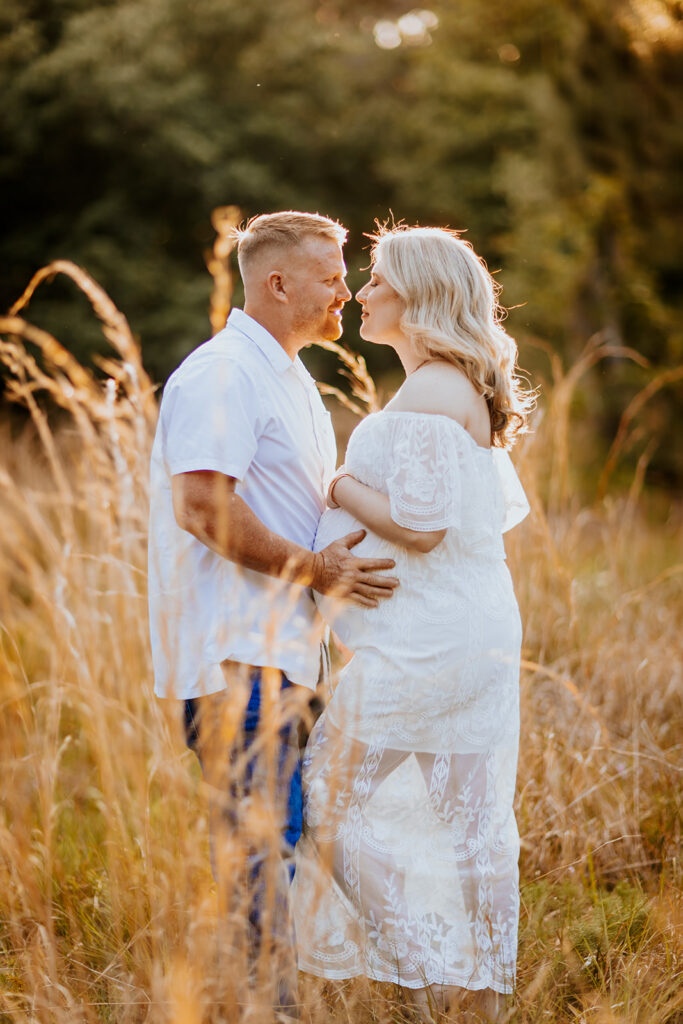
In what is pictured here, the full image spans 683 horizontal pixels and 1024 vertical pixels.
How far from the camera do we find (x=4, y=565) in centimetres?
221

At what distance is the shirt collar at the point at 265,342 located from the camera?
229cm

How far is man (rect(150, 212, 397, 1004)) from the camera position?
207 centimetres

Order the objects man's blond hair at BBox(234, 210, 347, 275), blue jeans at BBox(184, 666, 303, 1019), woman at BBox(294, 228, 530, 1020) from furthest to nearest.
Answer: man's blond hair at BBox(234, 210, 347, 275), woman at BBox(294, 228, 530, 1020), blue jeans at BBox(184, 666, 303, 1019)

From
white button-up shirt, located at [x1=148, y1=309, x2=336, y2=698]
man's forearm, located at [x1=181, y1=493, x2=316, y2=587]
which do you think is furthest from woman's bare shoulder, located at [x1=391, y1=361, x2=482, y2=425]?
man's forearm, located at [x1=181, y1=493, x2=316, y2=587]

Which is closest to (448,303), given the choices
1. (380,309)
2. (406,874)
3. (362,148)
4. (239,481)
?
(380,309)

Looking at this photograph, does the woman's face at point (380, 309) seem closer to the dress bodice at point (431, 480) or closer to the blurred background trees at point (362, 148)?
the dress bodice at point (431, 480)

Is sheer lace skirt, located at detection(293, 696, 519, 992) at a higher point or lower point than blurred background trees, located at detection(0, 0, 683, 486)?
lower

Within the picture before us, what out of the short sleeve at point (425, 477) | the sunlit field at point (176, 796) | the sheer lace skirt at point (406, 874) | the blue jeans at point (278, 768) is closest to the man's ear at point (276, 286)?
the sunlit field at point (176, 796)

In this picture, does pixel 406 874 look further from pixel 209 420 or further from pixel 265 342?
pixel 265 342

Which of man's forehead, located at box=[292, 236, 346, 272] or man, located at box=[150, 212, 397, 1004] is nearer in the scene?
man, located at box=[150, 212, 397, 1004]

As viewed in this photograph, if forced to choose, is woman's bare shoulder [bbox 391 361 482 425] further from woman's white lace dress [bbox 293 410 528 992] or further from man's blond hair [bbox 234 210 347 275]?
man's blond hair [bbox 234 210 347 275]

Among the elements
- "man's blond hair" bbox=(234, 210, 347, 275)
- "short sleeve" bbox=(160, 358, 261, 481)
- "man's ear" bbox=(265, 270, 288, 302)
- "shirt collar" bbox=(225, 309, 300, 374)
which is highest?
"man's blond hair" bbox=(234, 210, 347, 275)

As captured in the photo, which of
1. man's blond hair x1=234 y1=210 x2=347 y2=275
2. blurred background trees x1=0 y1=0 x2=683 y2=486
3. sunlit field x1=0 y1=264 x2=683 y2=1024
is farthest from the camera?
blurred background trees x1=0 y1=0 x2=683 y2=486

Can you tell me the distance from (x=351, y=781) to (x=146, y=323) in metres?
10.1
